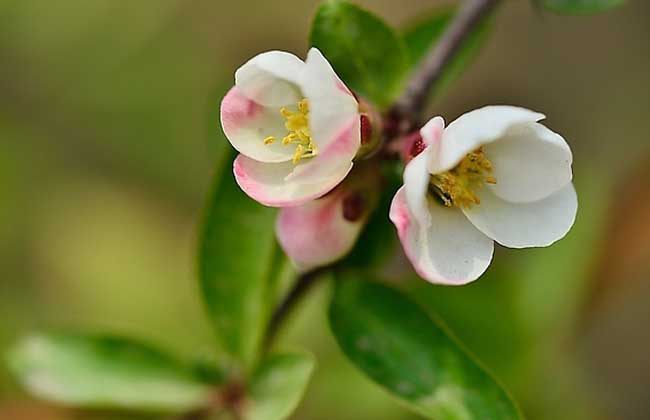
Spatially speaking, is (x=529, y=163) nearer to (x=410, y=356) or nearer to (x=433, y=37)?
(x=410, y=356)

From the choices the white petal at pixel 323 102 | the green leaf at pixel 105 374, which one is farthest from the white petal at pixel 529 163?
the green leaf at pixel 105 374

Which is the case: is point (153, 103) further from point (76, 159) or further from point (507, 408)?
point (507, 408)

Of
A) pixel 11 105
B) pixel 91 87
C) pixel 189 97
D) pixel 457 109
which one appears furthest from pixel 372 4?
pixel 11 105

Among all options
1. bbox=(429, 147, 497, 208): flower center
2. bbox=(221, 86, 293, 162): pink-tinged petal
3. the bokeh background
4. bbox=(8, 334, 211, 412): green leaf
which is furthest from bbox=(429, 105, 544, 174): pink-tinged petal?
the bokeh background

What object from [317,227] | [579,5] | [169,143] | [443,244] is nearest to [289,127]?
[317,227]

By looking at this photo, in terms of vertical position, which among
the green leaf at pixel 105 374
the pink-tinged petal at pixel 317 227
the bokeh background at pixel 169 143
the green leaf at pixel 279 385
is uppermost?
the pink-tinged petal at pixel 317 227

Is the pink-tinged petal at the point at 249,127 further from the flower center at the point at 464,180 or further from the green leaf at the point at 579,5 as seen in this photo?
the green leaf at the point at 579,5

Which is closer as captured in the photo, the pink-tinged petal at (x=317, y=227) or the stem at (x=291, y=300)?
the pink-tinged petal at (x=317, y=227)
